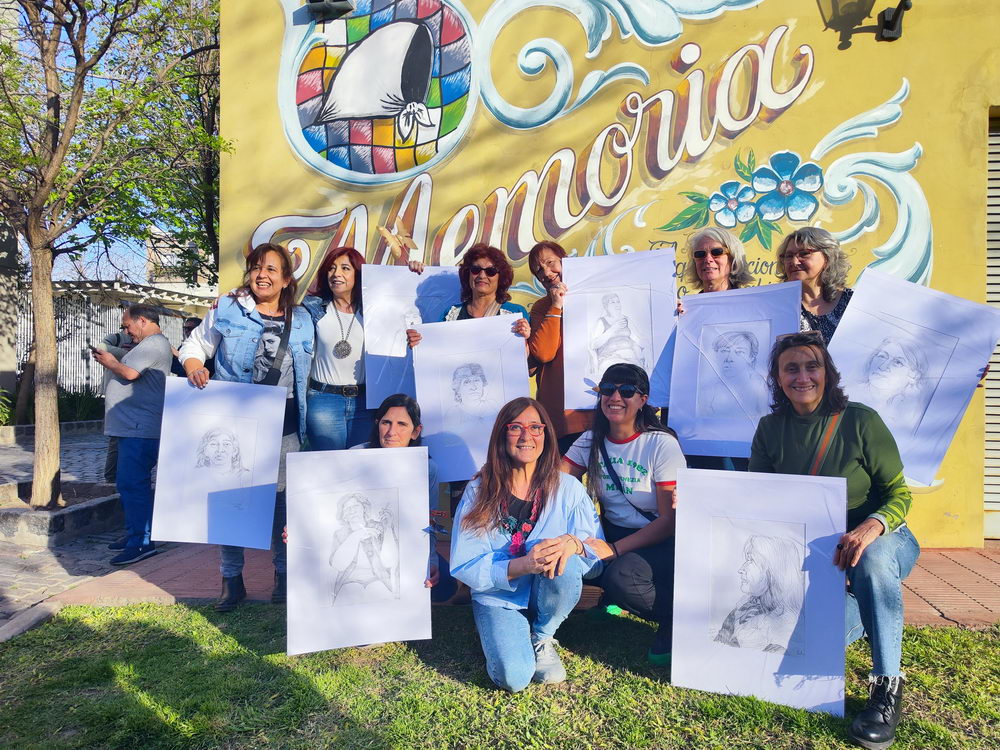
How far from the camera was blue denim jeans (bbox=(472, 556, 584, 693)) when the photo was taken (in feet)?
8.54

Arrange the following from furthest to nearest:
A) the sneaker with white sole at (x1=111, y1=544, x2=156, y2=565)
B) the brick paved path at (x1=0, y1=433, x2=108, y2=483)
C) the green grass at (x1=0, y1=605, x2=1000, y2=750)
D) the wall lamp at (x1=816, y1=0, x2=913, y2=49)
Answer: the brick paved path at (x1=0, y1=433, x2=108, y2=483)
the wall lamp at (x1=816, y1=0, x2=913, y2=49)
the sneaker with white sole at (x1=111, y1=544, x2=156, y2=565)
the green grass at (x1=0, y1=605, x2=1000, y2=750)

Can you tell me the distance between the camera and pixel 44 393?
534cm

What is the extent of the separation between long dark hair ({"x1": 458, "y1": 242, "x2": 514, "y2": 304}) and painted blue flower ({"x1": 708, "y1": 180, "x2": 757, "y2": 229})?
2.16m

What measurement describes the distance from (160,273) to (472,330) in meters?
11.2

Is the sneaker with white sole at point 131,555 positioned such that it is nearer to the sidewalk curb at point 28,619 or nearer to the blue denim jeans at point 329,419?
the sidewalk curb at point 28,619

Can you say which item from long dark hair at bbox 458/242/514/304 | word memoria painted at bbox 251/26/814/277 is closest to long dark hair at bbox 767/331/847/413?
long dark hair at bbox 458/242/514/304

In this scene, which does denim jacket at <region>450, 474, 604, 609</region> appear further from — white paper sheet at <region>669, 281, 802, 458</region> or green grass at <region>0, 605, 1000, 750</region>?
white paper sheet at <region>669, 281, 802, 458</region>

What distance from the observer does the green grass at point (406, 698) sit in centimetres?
234

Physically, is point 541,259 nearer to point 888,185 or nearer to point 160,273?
point 888,185

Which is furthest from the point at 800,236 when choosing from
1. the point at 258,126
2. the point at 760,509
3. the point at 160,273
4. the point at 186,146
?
the point at 160,273

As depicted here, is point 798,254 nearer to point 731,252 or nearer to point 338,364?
point 731,252

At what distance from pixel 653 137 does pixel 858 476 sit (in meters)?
3.22

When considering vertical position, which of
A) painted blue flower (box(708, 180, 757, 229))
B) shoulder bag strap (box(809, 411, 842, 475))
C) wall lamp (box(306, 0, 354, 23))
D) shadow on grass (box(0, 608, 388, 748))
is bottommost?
shadow on grass (box(0, 608, 388, 748))

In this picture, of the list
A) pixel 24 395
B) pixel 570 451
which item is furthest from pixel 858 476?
pixel 24 395
